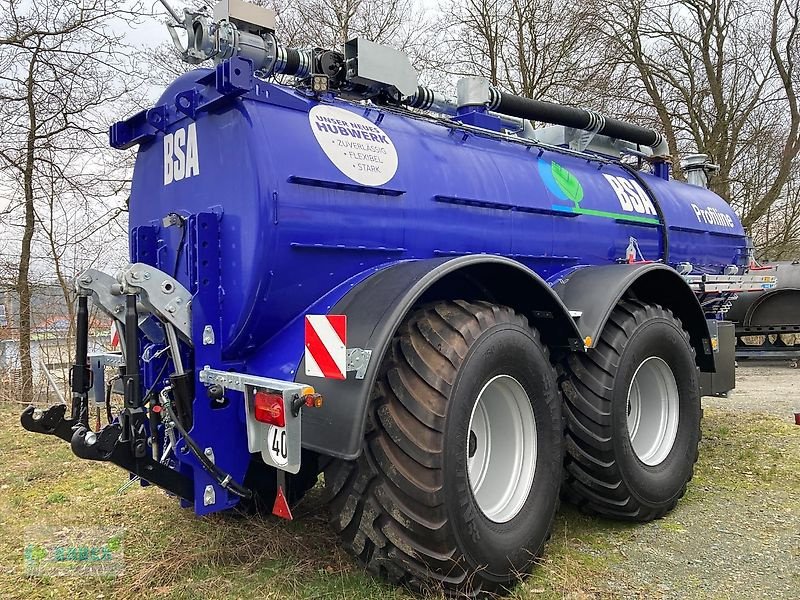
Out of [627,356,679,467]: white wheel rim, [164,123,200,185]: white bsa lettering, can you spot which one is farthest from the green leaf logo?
[164,123,200,185]: white bsa lettering

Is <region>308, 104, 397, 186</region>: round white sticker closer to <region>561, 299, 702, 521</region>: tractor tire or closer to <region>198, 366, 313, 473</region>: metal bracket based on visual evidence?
<region>198, 366, 313, 473</region>: metal bracket

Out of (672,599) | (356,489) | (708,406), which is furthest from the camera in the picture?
(708,406)

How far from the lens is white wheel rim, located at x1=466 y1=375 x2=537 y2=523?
10.9 ft

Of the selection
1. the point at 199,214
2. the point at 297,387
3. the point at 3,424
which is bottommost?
the point at 3,424

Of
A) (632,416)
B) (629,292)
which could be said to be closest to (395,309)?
(629,292)

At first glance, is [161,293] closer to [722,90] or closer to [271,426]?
[271,426]

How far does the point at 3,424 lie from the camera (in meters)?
7.42

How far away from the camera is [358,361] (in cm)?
267

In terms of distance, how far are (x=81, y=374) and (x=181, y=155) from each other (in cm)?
119

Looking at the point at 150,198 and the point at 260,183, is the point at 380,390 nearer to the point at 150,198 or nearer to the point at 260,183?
the point at 260,183

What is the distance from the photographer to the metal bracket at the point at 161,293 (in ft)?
9.34

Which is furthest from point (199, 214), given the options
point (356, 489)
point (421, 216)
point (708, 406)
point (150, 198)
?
point (708, 406)

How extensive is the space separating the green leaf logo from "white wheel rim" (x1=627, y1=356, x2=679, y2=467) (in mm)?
1202

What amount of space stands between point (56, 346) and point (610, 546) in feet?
28.8
